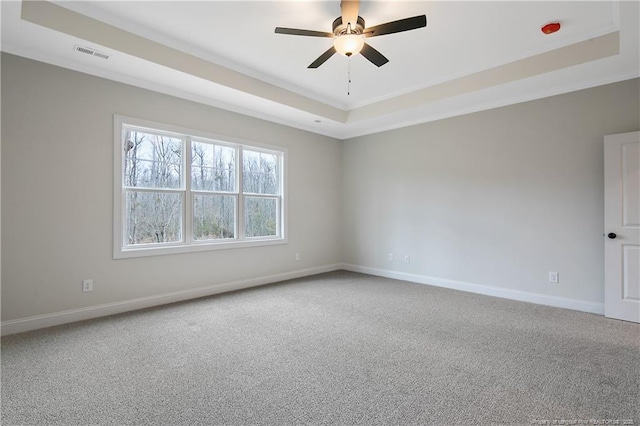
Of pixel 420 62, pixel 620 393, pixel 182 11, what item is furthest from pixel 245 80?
pixel 620 393

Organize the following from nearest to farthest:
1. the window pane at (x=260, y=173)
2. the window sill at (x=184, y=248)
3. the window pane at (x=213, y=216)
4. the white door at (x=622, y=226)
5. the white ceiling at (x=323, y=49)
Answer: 1. the white ceiling at (x=323, y=49)
2. the white door at (x=622, y=226)
3. the window sill at (x=184, y=248)
4. the window pane at (x=213, y=216)
5. the window pane at (x=260, y=173)

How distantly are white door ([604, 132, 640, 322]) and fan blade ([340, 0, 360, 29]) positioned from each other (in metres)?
3.08

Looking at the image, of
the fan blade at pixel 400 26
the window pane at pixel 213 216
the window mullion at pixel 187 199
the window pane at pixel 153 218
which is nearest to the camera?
the fan blade at pixel 400 26

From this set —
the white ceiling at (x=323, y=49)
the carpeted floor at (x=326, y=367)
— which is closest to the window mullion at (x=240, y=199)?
the white ceiling at (x=323, y=49)

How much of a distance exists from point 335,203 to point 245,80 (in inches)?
117

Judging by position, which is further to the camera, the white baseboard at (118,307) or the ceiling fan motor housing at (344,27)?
the white baseboard at (118,307)

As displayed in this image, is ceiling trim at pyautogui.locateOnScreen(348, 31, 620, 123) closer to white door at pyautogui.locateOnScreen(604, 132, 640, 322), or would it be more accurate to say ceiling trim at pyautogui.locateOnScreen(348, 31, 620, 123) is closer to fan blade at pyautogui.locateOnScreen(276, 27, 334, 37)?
white door at pyautogui.locateOnScreen(604, 132, 640, 322)

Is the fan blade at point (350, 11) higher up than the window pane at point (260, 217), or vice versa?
the fan blade at point (350, 11)

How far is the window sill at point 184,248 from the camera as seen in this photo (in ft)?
11.9

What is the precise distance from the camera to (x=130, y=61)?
3.19 m

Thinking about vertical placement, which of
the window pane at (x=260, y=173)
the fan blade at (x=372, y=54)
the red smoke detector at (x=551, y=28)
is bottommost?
the window pane at (x=260, y=173)

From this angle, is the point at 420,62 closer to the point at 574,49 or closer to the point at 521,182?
the point at 574,49

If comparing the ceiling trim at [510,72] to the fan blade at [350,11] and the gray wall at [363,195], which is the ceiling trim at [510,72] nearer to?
the gray wall at [363,195]

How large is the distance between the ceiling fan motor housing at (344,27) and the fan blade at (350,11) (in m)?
0.02
